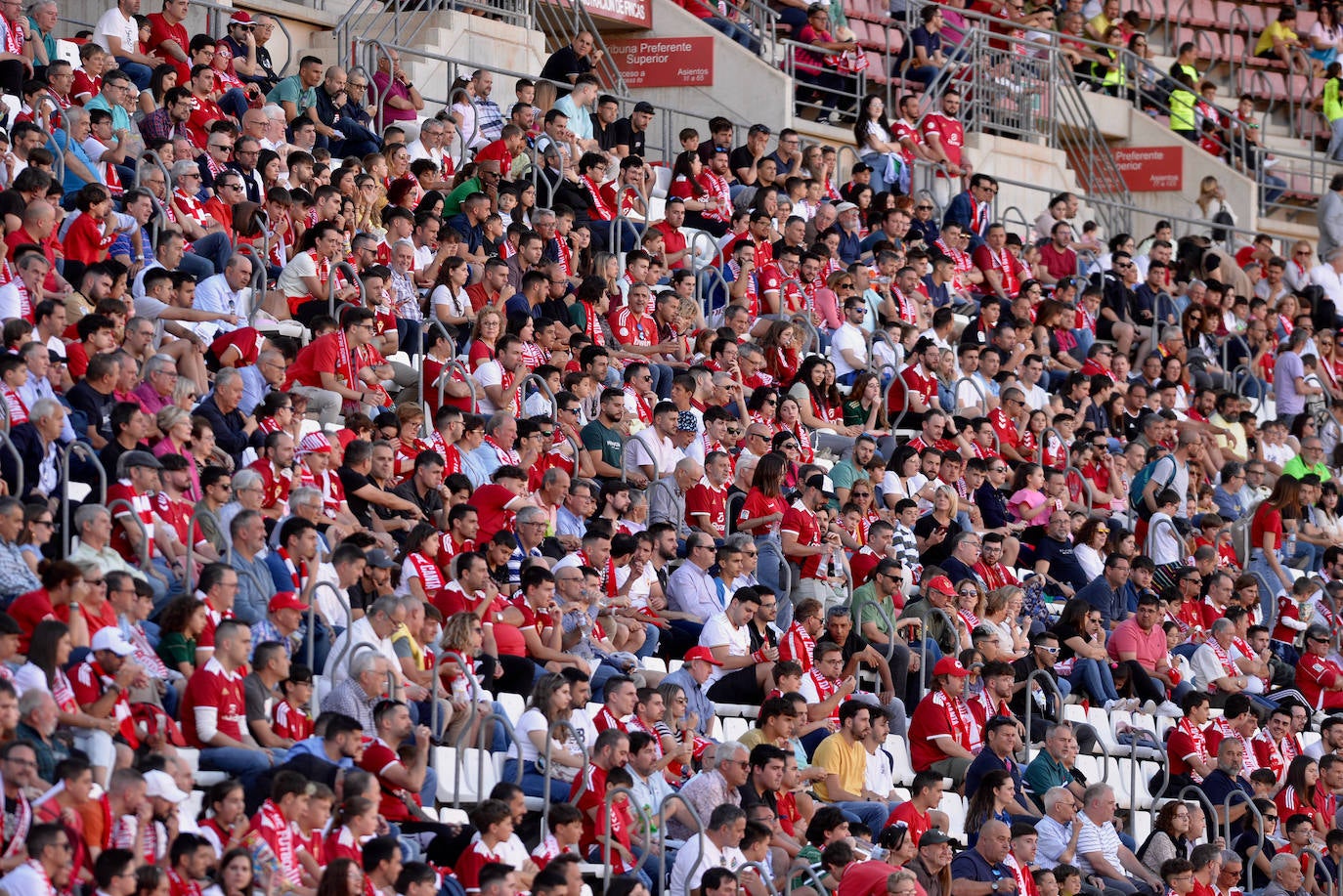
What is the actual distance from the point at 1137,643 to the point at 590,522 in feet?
11.9

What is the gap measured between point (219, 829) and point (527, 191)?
24.8ft

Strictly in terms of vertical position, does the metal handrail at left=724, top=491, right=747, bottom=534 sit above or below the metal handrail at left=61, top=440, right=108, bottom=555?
below

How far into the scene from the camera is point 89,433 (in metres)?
12.1

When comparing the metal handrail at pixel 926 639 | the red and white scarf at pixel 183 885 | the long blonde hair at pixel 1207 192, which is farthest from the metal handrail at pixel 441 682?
the long blonde hair at pixel 1207 192

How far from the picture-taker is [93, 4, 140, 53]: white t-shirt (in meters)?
16.4

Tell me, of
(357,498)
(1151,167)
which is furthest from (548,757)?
(1151,167)

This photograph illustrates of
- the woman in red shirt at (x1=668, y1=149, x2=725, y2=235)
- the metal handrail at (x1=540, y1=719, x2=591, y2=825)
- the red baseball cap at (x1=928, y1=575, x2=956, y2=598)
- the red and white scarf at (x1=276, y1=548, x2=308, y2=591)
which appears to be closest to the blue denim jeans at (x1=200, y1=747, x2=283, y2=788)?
the metal handrail at (x1=540, y1=719, x2=591, y2=825)

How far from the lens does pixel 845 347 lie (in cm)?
1773

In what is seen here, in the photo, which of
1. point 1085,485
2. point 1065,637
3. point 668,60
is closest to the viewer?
point 1065,637

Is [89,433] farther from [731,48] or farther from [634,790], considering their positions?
[731,48]

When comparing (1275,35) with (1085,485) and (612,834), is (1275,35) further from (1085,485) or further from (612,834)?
(612,834)

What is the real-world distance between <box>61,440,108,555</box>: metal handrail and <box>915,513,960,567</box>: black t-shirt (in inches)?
232

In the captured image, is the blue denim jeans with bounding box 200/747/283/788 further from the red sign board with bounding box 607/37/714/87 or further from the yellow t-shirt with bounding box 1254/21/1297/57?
the yellow t-shirt with bounding box 1254/21/1297/57

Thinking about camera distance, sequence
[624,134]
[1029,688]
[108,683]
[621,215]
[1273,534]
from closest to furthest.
A: [108,683] → [1029,688] → [621,215] → [1273,534] → [624,134]
